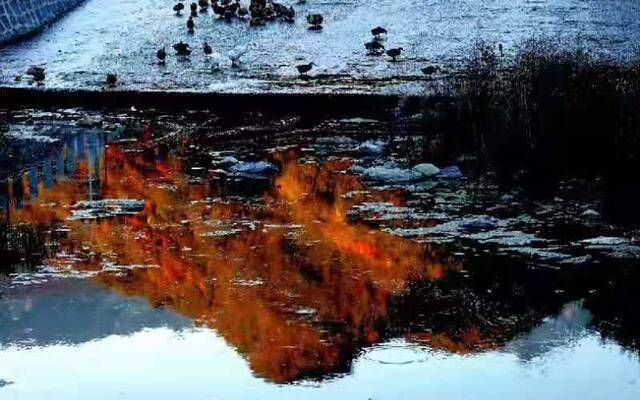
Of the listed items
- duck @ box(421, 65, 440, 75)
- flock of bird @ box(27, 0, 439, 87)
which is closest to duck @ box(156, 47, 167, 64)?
flock of bird @ box(27, 0, 439, 87)

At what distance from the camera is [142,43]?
24.5 metres

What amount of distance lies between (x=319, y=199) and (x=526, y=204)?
75.4 inches

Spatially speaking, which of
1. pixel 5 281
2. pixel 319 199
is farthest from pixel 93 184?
pixel 5 281

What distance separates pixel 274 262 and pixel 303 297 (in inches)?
37.7

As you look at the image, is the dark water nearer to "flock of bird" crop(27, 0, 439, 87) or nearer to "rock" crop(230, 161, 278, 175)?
"rock" crop(230, 161, 278, 175)

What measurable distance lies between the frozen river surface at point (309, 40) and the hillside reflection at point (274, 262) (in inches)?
235

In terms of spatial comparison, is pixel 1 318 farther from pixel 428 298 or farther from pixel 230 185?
pixel 230 185

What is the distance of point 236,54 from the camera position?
21984 mm

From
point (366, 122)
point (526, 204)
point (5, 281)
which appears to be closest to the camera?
point (5, 281)

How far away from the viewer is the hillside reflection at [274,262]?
825 cm

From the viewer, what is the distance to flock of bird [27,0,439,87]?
20.8 meters

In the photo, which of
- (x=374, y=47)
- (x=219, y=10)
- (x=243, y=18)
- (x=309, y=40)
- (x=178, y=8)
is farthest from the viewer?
(x=178, y=8)

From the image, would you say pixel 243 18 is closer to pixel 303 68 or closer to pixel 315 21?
pixel 315 21

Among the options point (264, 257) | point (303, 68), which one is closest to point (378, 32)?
point (303, 68)
